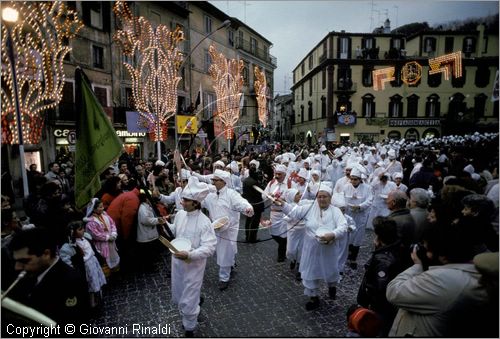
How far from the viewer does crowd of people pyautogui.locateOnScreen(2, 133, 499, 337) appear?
2.26 metres

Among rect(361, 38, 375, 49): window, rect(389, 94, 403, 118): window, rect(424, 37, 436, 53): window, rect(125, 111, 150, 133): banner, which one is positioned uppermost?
rect(361, 38, 375, 49): window

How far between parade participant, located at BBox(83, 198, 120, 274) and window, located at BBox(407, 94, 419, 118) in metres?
40.5

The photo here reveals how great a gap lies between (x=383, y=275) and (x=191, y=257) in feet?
7.19

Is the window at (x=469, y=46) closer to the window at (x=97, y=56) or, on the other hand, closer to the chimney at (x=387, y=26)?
the chimney at (x=387, y=26)

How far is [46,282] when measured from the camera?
2646 millimetres

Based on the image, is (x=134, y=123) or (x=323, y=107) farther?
(x=323, y=107)

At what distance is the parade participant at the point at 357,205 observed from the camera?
21.4 ft

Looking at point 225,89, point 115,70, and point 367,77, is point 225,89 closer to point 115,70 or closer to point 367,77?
point 115,70

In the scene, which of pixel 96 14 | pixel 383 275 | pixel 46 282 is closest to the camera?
pixel 46 282

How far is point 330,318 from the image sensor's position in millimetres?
4527

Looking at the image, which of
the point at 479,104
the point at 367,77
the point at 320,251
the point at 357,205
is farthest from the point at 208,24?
the point at 479,104

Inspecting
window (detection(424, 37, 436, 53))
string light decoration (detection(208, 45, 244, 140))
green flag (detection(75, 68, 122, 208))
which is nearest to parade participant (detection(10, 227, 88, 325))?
green flag (detection(75, 68, 122, 208))

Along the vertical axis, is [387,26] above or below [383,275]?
above

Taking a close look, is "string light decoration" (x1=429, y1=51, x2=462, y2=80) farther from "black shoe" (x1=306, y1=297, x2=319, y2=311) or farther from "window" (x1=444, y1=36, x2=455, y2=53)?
"window" (x1=444, y1=36, x2=455, y2=53)
